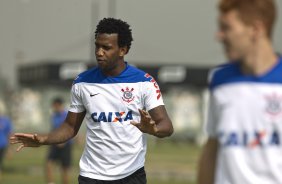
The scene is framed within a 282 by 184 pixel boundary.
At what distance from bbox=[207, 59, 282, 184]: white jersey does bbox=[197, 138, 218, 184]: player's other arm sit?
121 mm

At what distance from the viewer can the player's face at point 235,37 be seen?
500 cm

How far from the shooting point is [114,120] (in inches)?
346

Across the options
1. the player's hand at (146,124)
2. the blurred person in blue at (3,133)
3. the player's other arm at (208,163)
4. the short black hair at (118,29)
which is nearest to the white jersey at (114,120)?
the short black hair at (118,29)

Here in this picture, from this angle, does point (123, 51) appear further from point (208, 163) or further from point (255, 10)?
point (255, 10)

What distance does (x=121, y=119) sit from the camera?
8.81m

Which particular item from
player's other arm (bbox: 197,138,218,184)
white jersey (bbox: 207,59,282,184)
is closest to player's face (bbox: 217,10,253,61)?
white jersey (bbox: 207,59,282,184)

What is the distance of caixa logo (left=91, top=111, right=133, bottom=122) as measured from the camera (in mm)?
8797

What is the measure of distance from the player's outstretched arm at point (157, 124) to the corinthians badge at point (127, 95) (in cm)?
23

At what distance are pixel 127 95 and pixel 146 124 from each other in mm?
1216

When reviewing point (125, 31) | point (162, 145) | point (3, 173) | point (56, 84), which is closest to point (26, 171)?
point (3, 173)

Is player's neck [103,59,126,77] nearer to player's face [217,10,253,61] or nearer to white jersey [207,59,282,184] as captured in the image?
white jersey [207,59,282,184]

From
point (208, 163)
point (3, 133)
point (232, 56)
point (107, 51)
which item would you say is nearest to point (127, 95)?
point (107, 51)

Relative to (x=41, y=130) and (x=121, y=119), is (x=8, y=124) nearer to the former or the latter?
(x=121, y=119)

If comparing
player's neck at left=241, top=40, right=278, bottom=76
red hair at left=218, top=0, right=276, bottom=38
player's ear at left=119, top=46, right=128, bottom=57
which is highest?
red hair at left=218, top=0, right=276, bottom=38
